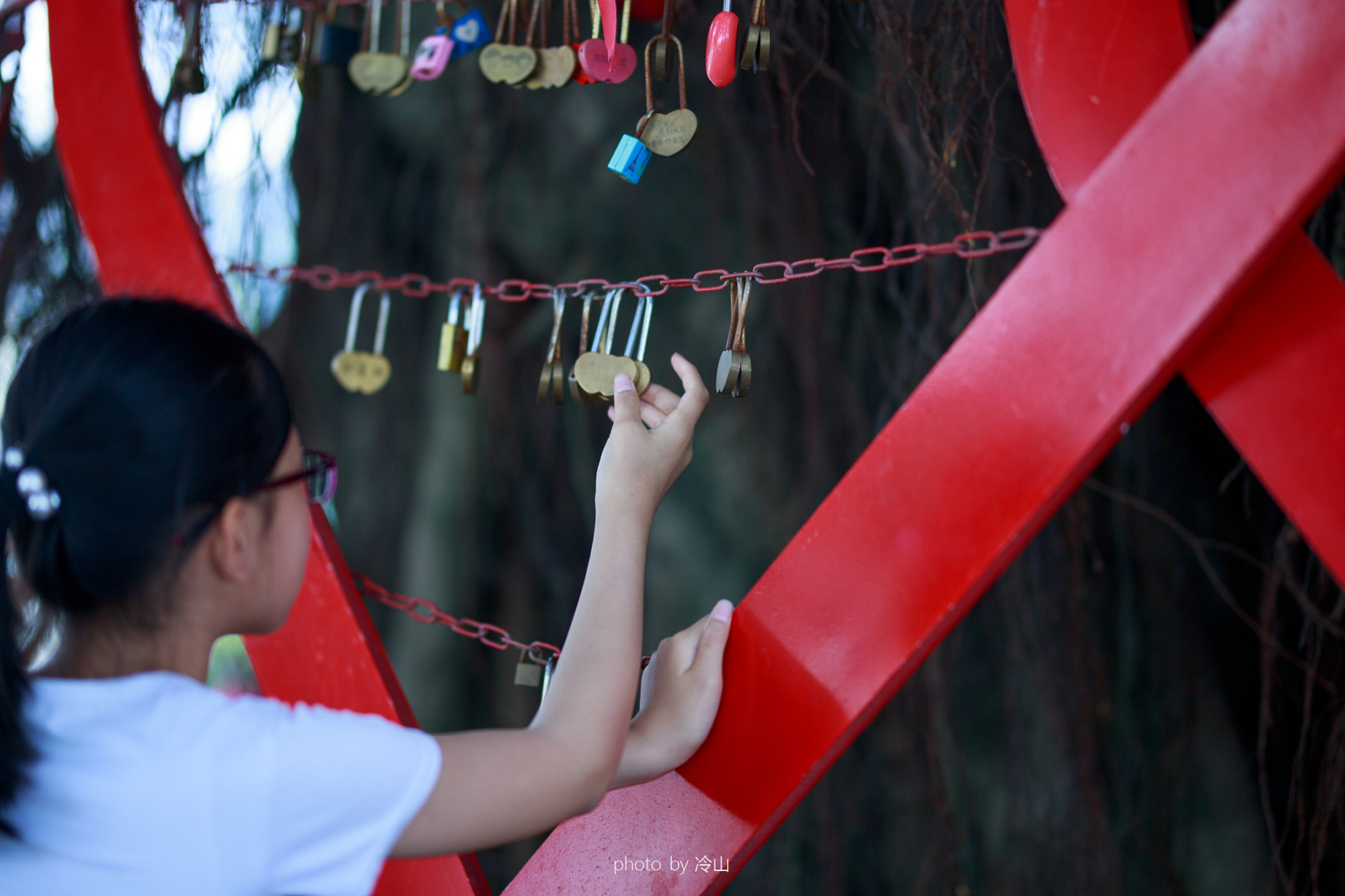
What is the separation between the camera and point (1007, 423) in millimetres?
759

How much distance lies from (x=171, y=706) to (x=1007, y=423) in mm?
637

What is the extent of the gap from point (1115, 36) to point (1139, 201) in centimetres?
14

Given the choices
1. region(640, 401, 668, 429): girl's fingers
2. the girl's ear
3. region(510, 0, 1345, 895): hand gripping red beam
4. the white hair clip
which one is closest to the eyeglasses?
the girl's ear

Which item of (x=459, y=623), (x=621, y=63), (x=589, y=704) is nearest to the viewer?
(x=589, y=704)

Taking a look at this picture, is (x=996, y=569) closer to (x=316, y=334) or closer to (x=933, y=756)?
(x=933, y=756)

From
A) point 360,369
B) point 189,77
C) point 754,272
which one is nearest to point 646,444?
point 754,272

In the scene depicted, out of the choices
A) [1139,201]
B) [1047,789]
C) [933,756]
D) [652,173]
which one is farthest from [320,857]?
[652,173]

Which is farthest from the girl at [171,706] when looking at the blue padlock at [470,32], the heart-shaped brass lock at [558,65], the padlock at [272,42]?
the padlock at [272,42]

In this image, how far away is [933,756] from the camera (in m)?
1.63

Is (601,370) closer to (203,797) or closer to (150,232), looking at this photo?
(203,797)

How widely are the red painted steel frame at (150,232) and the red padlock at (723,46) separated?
2.22 ft

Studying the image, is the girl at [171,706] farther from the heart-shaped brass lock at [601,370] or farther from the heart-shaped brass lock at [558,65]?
the heart-shaped brass lock at [558,65]

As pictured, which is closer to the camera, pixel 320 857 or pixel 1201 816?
pixel 320 857

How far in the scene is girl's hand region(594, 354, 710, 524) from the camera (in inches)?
31.8
